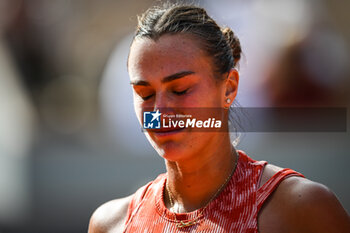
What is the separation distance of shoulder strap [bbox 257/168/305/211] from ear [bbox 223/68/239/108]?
352mm

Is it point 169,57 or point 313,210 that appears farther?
point 169,57

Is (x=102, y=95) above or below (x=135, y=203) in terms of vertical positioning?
above

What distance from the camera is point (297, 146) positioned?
3.97 m

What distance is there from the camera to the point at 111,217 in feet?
6.29

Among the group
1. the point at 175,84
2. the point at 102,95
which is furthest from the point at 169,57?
the point at 102,95

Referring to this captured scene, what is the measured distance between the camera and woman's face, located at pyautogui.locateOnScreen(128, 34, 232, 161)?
156 centimetres

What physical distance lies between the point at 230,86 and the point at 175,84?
278 millimetres

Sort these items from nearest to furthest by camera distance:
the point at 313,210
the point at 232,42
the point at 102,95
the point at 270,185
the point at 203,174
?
the point at 313,210 → the point at 270,185 → the point at 203,174 → the point at 232,42 → the point at 102,95

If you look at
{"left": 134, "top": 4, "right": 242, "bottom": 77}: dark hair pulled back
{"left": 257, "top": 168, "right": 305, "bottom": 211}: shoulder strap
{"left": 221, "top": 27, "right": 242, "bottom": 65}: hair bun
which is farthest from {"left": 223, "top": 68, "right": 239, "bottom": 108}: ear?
{"left": 257, "top": 168, "right": 305, "bottom": 211}: shoulder strap

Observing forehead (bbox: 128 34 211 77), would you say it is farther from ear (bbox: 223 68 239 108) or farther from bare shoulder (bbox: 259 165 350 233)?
bare shoulder (bbox: 259 165 350 233)

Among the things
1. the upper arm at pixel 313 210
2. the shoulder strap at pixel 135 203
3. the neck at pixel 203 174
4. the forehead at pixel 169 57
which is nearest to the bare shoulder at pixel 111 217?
the shoulder strap at pixel 135 203

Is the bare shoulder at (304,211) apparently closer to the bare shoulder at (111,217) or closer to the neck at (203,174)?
the neck at (203,174)

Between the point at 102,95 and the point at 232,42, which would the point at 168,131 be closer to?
the point at 232,42

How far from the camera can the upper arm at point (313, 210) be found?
54.4 inches
